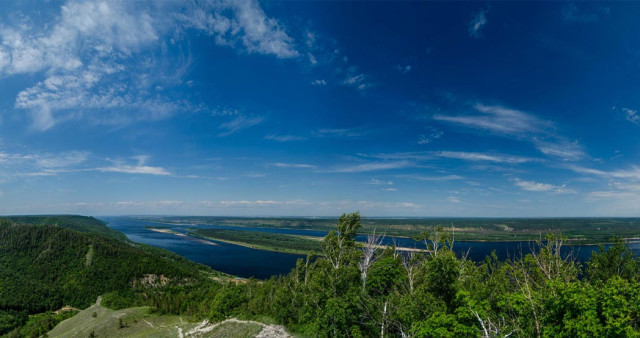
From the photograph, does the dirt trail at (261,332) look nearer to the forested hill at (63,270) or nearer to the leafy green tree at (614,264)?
the leafy green tree at (614,264)

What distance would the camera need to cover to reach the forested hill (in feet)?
397

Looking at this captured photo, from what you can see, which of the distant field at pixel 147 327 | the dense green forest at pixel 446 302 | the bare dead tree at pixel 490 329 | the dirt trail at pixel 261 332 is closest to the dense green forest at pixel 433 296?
the dense green forest at pixel 446 302

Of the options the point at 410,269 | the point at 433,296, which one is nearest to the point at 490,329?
the point at 433,296

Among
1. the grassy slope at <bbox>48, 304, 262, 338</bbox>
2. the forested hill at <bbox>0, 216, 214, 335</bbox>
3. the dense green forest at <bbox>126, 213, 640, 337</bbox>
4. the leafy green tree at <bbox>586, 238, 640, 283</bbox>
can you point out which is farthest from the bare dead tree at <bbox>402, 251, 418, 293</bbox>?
the forested hill at <bbox>0, 216, 214, 335</bbox>

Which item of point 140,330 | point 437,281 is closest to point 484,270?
point 437,281

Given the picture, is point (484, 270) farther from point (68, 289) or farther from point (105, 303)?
point (68, 289)

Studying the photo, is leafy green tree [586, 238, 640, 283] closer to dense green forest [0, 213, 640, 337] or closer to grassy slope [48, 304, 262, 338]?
dense green forest [0, 213, 640, 337]

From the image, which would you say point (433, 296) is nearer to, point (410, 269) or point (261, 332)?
point (410, 269)

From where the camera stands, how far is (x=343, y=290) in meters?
33.0

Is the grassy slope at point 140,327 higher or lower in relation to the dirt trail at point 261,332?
lower

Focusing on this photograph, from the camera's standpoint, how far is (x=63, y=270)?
→ 14375cm

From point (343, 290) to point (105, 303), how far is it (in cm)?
11625

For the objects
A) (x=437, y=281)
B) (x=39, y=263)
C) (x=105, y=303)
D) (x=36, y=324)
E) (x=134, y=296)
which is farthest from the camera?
(x=39, y=263)

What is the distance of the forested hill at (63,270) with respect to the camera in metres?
121
